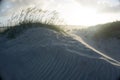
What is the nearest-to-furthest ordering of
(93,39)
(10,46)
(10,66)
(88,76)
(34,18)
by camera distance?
(88,76) → (10,66) → (10,46) → (34,18) → (93,39)

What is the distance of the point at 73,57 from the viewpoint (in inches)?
296

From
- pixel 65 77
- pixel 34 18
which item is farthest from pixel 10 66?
Answer: pixel 34 18

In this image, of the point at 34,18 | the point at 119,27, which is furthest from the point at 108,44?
the point at 34,18

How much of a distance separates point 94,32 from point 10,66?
20.9ft

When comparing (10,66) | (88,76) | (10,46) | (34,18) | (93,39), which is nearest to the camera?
(88,76)

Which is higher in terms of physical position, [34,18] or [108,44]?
[34,18]

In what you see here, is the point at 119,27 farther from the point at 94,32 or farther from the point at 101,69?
the point at 101,69

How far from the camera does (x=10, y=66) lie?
285 inches

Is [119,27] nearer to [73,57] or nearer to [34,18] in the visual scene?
[34,18]

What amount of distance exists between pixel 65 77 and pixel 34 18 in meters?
5.20

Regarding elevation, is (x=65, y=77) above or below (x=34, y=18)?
below

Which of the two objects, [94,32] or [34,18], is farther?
[94,32]

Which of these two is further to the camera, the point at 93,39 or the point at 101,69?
the point at 93,39

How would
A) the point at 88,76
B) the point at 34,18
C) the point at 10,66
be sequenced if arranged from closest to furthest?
the point at 88,76 → the point at 10,66 → the point at 34,18
